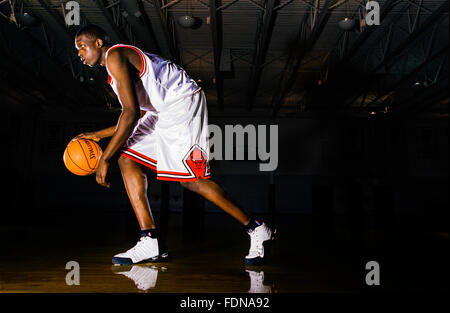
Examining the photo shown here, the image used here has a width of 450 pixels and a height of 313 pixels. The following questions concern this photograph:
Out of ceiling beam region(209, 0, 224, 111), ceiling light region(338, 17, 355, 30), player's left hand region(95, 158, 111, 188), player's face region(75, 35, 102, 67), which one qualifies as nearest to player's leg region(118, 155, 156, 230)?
player's left hand region(95, 158, 111, 188)

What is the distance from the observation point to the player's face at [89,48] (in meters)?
1.74

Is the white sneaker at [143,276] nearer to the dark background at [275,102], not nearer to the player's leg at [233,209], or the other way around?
the player's leg at [233,209]

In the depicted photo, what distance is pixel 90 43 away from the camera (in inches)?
68.5

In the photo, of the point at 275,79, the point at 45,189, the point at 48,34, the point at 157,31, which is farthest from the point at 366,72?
the point at 45,189

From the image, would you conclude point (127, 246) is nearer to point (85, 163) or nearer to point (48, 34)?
point (85, 163)

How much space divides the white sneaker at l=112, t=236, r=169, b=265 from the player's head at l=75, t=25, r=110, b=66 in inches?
Answer: 40.7

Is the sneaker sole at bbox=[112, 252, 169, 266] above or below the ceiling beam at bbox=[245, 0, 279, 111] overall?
below

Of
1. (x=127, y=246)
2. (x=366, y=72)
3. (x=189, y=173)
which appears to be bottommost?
(x=127, y=246)

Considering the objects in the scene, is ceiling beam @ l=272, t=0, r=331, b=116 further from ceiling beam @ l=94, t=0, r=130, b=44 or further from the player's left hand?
the player's left hand

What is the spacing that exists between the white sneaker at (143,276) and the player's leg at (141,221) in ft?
0.36

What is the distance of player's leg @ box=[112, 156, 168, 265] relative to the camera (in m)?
1.74

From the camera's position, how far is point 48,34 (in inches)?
319
